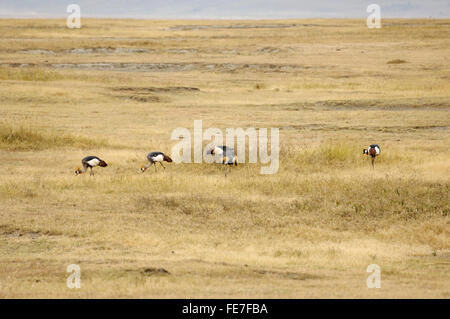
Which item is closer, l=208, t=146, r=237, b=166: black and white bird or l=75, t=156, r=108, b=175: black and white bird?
l=75, t=156, r=108, b=175: black and white bird

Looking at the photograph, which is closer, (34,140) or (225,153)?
(225,153)

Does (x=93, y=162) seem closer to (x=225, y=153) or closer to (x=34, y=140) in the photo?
(x=225, y=153)

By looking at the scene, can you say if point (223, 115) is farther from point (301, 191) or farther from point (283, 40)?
point (283, 40)

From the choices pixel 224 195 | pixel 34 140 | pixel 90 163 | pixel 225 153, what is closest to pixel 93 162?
pixel 90 163

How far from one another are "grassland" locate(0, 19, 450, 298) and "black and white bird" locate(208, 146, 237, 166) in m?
0.36

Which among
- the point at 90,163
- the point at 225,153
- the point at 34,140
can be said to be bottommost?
the point at 90,163

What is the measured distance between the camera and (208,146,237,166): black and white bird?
2008cm

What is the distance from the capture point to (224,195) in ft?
57.4

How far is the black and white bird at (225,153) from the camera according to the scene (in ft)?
65.9

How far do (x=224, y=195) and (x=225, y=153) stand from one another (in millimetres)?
3733

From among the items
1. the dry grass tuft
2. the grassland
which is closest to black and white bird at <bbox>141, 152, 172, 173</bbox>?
the grassland

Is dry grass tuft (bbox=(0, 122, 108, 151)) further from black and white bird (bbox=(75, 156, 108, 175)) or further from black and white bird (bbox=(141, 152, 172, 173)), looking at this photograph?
black and white bird (bbox=(141, 152, 172, 173))

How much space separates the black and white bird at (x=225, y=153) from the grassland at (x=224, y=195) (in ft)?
1.18
